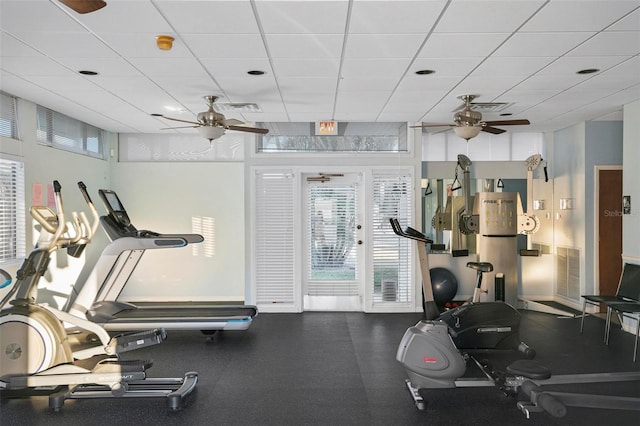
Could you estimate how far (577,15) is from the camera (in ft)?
10.2

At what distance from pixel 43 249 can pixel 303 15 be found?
2.86 m

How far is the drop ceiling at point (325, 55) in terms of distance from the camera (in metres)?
3.07

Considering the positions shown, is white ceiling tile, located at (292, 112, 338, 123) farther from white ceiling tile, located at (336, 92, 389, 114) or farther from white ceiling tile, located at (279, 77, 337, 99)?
white ceiling tile, located at (279, 77, 337, 99)

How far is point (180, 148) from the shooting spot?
7660 mm

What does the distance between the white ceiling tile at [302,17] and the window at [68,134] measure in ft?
12.7

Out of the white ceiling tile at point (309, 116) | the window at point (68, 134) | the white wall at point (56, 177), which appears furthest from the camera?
the white ceiling tile at point (309, 116)

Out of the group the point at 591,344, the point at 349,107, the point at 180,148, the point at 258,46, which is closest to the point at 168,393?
the point at 258,46

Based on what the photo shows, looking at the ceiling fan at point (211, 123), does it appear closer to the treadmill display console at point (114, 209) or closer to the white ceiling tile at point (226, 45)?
the treadmill display console at point (114, 209)

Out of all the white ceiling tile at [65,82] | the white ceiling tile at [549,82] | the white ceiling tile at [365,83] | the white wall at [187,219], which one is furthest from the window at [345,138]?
the white ceiling tile at [65,82]

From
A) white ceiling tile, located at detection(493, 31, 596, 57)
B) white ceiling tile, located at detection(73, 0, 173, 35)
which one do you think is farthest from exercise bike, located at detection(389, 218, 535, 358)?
white ceiling tile, located at detection(73, 0, 173, 35)

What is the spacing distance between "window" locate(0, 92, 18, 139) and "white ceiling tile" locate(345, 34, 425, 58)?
3.77m

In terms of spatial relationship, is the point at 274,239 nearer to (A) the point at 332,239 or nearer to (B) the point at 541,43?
(A) the point at 332,239

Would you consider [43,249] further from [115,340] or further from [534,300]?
[534,300]

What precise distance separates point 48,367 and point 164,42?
2648 mm
